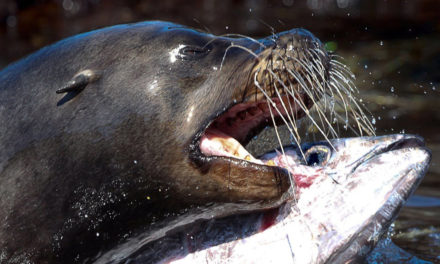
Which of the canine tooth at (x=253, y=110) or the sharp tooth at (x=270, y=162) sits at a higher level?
the canine tooth at (x=253, y=110)

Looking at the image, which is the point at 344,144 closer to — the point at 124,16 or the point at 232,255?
the point at 232,255

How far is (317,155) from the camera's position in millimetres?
3383

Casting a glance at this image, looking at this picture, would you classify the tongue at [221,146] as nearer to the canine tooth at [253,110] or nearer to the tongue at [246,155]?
the tongue at [246,155]

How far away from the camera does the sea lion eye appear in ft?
10.7

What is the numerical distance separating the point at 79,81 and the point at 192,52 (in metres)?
0.49

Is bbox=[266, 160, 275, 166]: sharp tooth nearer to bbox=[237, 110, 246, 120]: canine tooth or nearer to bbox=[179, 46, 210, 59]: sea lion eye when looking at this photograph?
bbox=[237, 110, 246, 120]: canine tooth

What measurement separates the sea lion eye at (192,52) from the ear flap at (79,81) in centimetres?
37

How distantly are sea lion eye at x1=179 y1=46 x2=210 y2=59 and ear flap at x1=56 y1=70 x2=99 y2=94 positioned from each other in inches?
14.7

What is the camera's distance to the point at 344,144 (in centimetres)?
338

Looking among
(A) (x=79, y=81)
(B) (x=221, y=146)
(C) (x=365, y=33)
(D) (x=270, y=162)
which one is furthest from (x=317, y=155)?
(C) (x=365, y=33)

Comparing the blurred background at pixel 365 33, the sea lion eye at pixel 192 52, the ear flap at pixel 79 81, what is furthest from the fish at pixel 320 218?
the blurred background at pixel 365 33

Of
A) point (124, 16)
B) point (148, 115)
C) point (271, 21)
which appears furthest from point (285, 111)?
point (124, 16)

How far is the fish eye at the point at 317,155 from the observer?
11.0 feet

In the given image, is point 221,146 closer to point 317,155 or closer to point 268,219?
point 268,219
